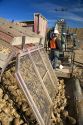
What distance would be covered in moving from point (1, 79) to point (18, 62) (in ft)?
4.62

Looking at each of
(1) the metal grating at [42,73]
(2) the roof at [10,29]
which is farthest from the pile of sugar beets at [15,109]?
(2) the roof at [10,29]

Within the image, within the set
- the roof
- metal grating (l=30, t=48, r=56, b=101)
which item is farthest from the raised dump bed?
metal grating (l=30, t=48, r=56, b=101)

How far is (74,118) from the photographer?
6.04 metres

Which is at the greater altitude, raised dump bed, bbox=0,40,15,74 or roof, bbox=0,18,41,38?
roof, bbox=0,18,41,38

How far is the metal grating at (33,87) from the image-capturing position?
4496 millimetres

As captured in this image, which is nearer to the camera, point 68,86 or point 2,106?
point 2,106

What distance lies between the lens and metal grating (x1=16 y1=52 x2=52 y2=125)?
177 inches

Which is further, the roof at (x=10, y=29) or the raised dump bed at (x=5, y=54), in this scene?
the roof at (x=10, y=29)

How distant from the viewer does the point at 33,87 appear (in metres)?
5.11

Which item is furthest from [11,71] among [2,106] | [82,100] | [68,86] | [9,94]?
[68,86]

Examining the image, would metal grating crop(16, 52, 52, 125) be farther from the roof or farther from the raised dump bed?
the roof

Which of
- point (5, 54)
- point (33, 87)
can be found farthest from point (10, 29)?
point (33, 87)

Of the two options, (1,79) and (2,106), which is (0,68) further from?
(2,106)

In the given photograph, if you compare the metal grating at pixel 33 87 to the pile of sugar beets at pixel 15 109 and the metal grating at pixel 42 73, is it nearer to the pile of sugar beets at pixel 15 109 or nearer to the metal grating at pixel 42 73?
the pile of sugar beets at pixel 15 109
